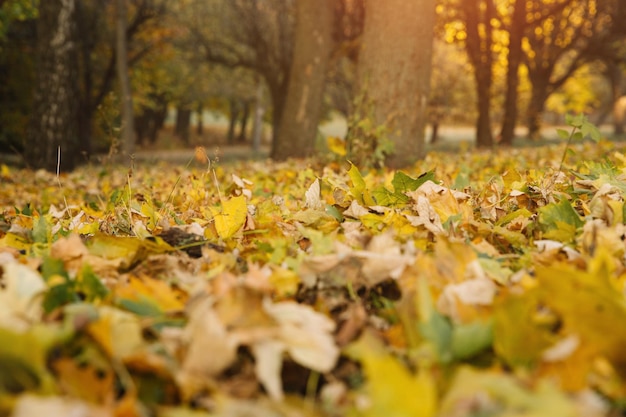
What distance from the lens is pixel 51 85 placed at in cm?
849

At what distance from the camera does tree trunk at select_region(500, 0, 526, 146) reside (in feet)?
49.5

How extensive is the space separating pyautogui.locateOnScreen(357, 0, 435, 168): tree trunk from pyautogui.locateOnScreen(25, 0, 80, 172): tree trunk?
17.6 feet

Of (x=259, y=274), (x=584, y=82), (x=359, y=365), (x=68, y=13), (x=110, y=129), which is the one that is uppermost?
(x=584, y=82)

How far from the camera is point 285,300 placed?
4.01 ft

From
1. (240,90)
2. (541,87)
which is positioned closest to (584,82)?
(541,87)

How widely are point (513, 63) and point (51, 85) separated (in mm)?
11979

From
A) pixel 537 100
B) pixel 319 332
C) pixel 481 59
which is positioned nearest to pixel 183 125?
pixel 537 100

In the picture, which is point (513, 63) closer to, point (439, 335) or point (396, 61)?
point (396, 61)

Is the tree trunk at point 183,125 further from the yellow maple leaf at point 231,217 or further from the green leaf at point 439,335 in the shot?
the green leaf at point 439,335

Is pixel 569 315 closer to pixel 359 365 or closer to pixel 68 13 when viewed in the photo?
pixel 359 365

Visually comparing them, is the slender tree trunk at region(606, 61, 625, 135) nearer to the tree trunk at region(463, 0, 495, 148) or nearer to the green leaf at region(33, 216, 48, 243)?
the tree trunk at region(463, 0, 495, 148)

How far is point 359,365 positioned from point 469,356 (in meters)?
0.20

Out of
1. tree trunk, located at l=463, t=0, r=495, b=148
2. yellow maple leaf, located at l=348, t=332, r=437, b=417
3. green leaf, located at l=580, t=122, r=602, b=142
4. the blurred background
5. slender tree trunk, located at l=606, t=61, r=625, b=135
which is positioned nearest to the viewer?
yellow maple leaf, located at l=348, t=332, r=437, b=417

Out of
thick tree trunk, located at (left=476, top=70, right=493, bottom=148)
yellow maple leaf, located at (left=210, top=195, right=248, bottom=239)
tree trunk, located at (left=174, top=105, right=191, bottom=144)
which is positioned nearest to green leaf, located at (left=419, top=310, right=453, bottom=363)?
yellow maple leaf, located at (left=210, top=195, right=248, bottom=239)
